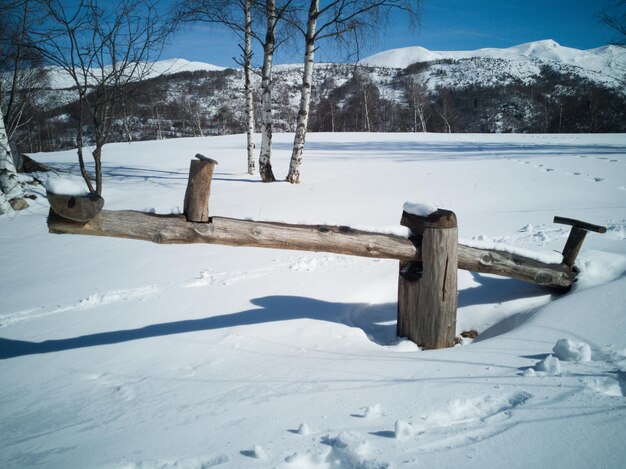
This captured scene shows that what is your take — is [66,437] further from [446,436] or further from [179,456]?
[446,436]

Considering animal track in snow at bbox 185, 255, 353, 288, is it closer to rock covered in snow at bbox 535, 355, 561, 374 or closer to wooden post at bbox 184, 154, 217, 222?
wooden post at bbox 184, 154, 217, 222

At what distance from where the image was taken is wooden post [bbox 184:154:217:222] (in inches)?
74.2

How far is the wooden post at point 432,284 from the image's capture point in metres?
2.21

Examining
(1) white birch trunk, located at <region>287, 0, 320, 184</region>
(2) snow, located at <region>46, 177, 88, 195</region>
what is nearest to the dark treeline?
(1) white birch trunk, located at <region>287, 0, 320, 184</region>

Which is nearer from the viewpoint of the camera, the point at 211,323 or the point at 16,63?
the point at 211,323

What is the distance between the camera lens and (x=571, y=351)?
1.60 meters

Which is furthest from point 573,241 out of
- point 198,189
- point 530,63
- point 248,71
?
point 530,63

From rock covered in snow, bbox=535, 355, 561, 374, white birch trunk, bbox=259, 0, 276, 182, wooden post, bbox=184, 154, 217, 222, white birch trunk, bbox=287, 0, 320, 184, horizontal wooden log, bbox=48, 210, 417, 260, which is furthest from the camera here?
white birch trunk, bbox=259, 0, 276, 182

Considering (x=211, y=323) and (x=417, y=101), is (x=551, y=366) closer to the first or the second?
(x=211, y=323)

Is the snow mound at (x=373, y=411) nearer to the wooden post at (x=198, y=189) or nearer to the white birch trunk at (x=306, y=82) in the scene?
the wooden post at (x=198, y=189)

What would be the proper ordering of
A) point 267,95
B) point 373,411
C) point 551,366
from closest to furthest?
point 373,411
point 551,366
point 267,95

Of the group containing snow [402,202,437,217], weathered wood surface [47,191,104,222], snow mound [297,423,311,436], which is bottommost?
snow mound [297,423,311,436]

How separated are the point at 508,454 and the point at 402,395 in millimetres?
467

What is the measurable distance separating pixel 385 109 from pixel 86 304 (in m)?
51.4
